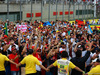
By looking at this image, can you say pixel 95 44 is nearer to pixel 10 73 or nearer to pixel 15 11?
pixel 10 73

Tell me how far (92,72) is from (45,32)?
8.97 m

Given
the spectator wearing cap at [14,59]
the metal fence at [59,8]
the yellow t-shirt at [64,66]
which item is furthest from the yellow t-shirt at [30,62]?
the metal fence at [59,8]

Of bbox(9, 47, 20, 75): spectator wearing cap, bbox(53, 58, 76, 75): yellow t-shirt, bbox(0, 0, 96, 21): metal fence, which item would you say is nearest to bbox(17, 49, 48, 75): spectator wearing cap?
bbox(53, 58, 76, 75): yellow t-shirt

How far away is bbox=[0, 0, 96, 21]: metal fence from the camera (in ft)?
108

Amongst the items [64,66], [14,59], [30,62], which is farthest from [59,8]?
[64,66]

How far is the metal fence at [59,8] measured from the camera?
32844mm

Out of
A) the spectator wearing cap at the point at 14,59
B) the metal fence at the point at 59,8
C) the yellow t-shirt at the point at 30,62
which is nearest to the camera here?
the yellow t-shirt at the point at 30,62

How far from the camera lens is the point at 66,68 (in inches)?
254

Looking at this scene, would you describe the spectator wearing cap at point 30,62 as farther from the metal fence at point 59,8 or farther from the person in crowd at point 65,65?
the metal fence at point 59,8

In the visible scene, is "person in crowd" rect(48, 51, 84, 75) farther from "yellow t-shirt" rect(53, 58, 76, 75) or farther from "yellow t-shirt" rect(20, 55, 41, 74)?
"yellow t-shirt" rect(20, 55, 41, 74)

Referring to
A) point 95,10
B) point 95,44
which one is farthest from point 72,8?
point 95,44

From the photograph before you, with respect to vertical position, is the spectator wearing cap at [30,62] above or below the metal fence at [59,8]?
below

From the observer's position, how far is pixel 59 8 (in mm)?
37969

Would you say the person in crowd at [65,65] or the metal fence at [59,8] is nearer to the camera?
the person in crowd at [65,65]
